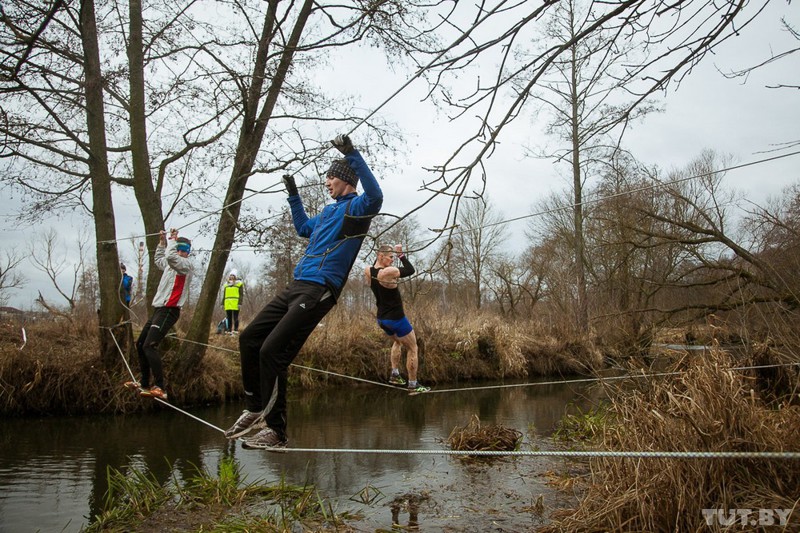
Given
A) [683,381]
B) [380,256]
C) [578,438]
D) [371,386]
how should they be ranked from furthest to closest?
[371,386]
[380,256]
[578,438]
[683,381]

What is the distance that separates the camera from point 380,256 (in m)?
8.02

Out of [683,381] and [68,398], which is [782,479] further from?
[68,398]

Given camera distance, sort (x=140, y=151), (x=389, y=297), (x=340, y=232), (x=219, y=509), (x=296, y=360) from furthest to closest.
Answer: (x=296, y=360), (x=140, y=151), (x=389, y=297), (x=219, y=509), (x=340, y=232)

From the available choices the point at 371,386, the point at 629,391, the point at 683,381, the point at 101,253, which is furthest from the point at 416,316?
the point at 683,381

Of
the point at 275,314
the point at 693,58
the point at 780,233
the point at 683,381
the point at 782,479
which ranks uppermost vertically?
the point at 693,58

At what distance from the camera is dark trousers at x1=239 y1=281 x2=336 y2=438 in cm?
411

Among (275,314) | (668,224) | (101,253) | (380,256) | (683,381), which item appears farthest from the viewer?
(668,224)

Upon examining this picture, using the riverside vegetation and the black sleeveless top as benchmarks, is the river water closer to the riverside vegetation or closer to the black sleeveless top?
the riverside vegetation

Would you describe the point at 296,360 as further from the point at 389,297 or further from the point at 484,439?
the point at 484,439

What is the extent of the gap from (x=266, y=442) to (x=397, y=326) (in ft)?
13.9

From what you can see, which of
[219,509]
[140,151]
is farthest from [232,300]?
[219,509]

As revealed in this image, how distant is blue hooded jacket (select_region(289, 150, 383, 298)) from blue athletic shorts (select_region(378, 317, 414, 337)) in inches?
151

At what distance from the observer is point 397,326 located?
27.1ft

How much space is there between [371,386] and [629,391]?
10.4 metres
